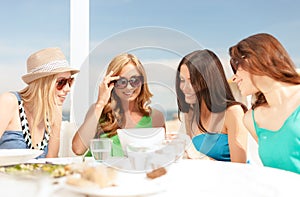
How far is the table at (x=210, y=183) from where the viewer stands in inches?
38.4

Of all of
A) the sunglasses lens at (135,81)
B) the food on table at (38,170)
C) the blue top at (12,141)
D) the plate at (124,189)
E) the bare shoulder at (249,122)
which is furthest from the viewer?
the blue top at (12,141)

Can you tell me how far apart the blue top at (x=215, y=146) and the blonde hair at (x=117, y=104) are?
0.95 feet

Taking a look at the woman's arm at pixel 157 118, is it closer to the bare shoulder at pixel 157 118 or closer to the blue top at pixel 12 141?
the bare shoulder at pixel 157 118

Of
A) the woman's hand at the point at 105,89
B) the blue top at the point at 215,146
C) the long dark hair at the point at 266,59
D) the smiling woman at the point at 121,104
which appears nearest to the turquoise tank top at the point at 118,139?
the smiling woman at the point at 121,104

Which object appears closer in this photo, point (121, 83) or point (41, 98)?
point (121, 83)

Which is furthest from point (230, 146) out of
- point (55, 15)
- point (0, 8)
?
point (0, 8)

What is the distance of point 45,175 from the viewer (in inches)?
38.1

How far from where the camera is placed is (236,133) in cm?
195

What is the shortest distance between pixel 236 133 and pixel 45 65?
3.71ft

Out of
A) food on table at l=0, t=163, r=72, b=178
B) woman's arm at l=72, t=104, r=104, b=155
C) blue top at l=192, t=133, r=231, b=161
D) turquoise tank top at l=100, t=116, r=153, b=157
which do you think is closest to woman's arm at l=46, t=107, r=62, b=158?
woman's arm at l=72, t=104, r=104, b=155

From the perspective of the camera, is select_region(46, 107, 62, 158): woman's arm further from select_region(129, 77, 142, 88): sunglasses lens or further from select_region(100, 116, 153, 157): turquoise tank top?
select_region(129, 77, 142, 88): sunglasses lens

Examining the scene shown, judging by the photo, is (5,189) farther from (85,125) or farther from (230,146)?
(230,146)

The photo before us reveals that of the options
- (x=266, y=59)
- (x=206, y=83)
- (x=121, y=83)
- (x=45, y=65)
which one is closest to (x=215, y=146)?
(x=206, y=83)

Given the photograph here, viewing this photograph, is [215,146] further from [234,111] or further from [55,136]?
[55,136]
